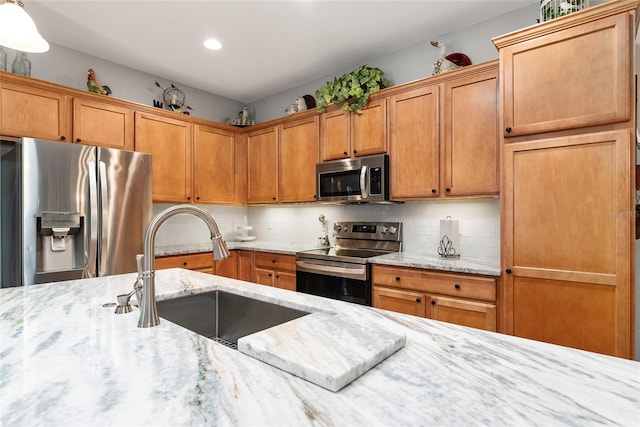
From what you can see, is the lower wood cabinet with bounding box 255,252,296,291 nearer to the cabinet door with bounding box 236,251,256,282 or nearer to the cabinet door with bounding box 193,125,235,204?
the cabinet door with bounding box 236,251,256,282

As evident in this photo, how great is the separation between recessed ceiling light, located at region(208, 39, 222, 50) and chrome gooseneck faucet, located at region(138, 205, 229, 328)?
2.46 metres

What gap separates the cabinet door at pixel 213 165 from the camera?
12.3ft

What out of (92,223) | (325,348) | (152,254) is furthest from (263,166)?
(325,348)

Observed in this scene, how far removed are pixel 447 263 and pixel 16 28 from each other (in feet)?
8.88

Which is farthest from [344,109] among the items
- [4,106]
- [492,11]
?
[4,106]

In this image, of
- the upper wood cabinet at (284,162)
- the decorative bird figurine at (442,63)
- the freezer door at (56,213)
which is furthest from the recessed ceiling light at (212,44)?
the decorative bird figurine at (442,63)

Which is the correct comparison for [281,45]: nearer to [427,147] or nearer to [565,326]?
[427,147]

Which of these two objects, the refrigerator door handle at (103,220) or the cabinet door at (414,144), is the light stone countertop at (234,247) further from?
the cabinet door at (414,144)

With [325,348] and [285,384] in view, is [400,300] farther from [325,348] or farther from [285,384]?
[285,384]

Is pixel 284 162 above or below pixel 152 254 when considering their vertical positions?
above

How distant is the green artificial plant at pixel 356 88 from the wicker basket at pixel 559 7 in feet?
4.13

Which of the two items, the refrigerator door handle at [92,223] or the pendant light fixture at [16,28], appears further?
the refrigerator door handle at [92,223]

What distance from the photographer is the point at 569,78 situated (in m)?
1.88

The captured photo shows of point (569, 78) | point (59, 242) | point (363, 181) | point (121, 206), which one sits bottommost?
point (59, 242)
